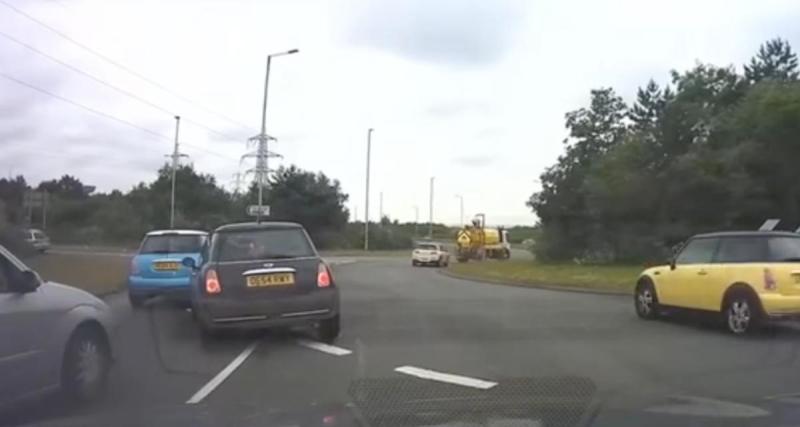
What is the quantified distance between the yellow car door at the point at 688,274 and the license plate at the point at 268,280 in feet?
20.7

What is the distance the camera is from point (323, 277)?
37.4 ft

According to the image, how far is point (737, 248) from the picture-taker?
43.4 ft

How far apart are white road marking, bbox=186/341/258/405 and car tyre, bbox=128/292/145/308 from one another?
18.9 ft

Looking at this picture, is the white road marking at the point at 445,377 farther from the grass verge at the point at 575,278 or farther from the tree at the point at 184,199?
the tree at the point at 184,199

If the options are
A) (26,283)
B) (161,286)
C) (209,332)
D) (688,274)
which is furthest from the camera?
(161,286)

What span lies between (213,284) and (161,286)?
5.83 metres

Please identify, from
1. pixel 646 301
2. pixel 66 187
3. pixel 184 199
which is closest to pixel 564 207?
pixel 646 301

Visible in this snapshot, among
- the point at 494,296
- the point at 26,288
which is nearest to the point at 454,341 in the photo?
the point at 26,288

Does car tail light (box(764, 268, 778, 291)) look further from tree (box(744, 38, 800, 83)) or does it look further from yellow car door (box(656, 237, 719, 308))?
tree (box(744, 38, 800, 83))

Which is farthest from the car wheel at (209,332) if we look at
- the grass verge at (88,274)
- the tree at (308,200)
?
the tree at (308,200)

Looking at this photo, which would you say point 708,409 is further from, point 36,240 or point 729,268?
point 36,240

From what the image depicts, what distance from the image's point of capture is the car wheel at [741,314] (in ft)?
40.6

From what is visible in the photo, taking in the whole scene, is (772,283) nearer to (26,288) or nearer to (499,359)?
(499,359)

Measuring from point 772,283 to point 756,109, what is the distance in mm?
24027
